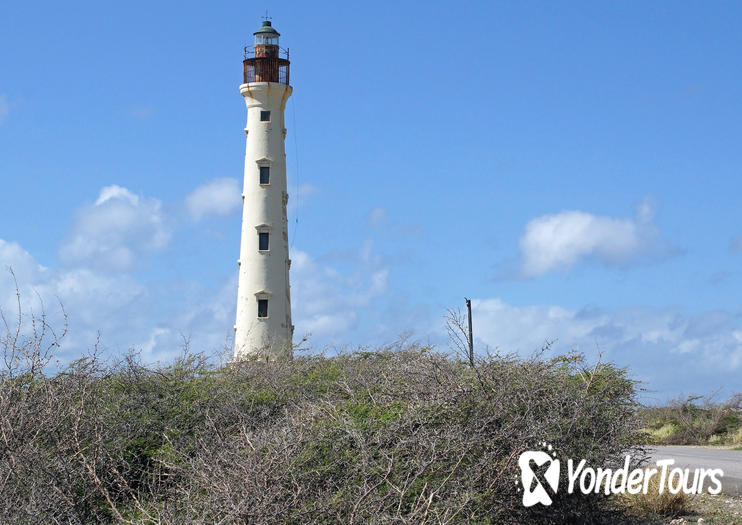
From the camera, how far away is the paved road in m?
14.9

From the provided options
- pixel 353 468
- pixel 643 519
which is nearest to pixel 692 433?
pixel 643 519

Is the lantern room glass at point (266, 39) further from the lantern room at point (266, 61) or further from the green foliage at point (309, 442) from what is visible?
the green foliage at point (309, 442)

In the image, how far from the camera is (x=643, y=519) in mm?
11969

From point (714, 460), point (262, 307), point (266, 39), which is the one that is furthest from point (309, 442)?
point (266, 39)

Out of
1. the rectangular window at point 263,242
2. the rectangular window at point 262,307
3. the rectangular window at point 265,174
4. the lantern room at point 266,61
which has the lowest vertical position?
the rectangular window at point 262,307

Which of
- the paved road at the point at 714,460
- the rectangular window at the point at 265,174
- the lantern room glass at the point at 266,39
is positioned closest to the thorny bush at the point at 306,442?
the paved road at the point at 714,460

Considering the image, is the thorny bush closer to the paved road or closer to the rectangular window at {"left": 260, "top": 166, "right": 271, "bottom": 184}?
the paved road

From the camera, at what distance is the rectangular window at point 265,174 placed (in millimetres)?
30641

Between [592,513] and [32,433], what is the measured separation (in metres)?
6.76

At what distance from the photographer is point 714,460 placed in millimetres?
18672

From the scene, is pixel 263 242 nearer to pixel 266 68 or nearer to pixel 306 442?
pixel 266 68

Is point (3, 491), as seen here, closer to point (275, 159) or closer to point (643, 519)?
point (643, 519)

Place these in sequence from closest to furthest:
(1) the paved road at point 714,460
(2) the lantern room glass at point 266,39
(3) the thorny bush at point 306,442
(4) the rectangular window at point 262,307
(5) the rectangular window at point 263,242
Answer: (3) the thorny bush at point 306,442 < (1) the paved road at point 714,460 < (4) the rectangular window at point 262,307 < (5) the rectangular window at point 263,242 < (2) the lantern room glass at point 266,39

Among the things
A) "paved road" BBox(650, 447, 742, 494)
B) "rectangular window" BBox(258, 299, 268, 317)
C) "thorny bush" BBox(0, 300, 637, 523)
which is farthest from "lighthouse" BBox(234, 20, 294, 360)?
"thorny bush" BBox(0, 300, 637, 523)
